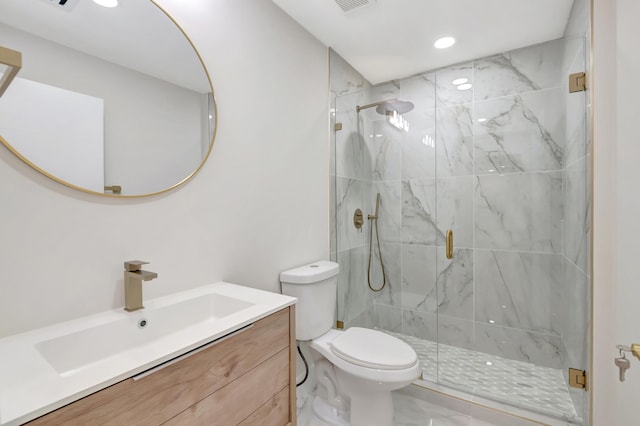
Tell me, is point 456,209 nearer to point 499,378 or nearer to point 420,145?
point 420,145

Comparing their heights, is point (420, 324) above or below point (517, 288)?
below

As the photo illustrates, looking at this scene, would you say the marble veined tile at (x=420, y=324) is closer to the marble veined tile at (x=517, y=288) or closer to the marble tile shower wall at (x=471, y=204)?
the marble tile shower wall at (x=471, y=204)

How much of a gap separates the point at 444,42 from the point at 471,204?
120 centimetres

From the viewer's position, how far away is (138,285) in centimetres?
107

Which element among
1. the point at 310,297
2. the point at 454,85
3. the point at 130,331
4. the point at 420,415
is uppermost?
the point at 454,85

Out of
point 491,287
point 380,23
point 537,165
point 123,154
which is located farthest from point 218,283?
point 537,165

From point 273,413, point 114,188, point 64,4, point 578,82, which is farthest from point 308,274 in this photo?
point 578,82

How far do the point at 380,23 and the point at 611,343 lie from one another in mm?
2188

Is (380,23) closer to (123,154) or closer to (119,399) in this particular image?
(123,154)

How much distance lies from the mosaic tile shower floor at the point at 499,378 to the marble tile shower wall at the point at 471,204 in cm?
8

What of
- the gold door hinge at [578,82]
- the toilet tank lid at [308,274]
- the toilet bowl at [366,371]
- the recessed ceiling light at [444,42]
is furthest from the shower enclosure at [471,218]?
the toilet bowl at [366,371]

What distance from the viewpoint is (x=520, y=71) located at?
2.25m

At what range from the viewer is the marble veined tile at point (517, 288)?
218 centimetres

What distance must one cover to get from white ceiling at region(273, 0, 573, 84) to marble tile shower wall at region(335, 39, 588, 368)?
137 mm
